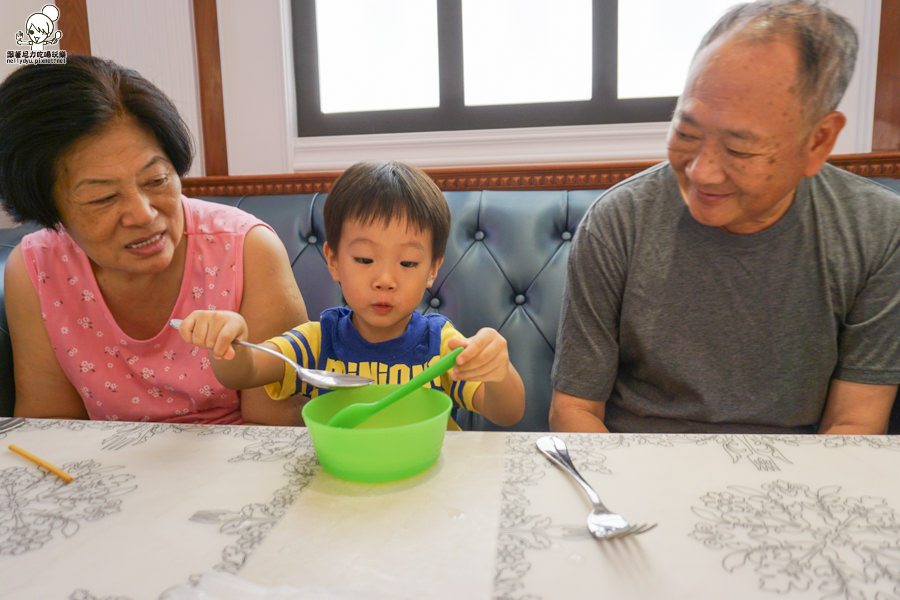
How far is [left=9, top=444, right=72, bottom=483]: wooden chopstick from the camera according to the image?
70 centimetres

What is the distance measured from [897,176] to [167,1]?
7.81ft

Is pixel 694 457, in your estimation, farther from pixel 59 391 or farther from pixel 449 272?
pixel 59 391

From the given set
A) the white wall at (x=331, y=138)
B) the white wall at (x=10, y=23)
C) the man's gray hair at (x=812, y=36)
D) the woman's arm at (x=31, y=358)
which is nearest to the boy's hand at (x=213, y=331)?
the woman's arm at (x=31, y=358)

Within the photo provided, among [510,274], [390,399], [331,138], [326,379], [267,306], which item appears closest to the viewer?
[390,399]

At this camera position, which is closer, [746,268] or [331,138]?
[746,268]

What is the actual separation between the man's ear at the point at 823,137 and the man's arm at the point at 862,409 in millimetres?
391

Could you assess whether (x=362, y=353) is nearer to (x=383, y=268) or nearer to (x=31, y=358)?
(x=383, y=268)

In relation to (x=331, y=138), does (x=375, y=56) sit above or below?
above

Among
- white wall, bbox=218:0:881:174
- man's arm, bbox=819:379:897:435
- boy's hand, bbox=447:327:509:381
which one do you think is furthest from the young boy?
white wall, bbox=218:0:881:174

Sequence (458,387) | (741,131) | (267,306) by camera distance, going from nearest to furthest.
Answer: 1. (741,131)
2. (458,387)
3. (267,306)

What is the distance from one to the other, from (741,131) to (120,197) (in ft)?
3.49

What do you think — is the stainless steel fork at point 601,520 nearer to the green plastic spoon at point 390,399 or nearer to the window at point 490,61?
the green plastic spoon at point 390,399

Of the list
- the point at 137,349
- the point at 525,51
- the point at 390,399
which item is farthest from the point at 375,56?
the point at 390,399

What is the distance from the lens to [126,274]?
49.1 inches
